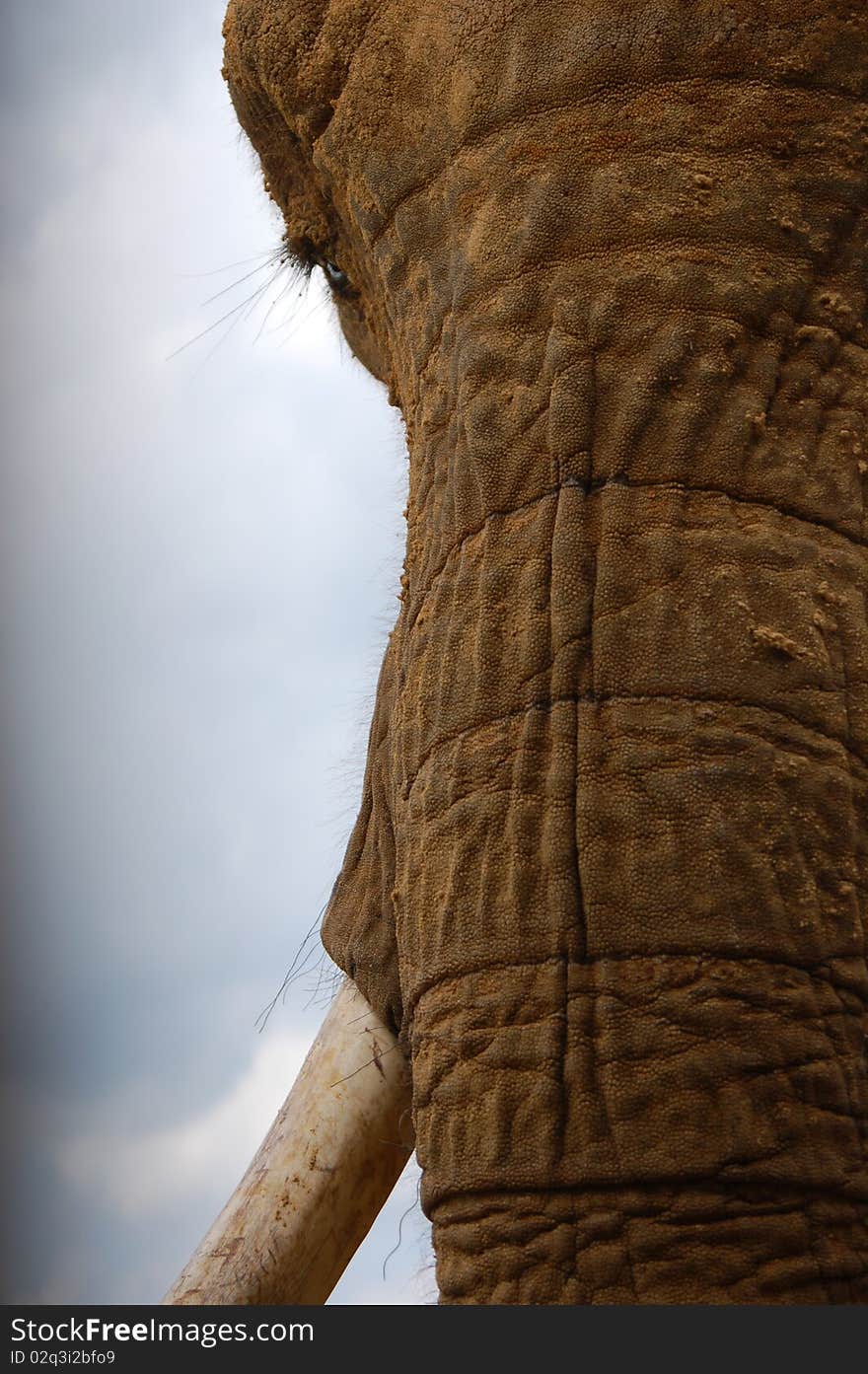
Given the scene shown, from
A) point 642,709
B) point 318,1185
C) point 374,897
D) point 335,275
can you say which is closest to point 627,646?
point 642,709

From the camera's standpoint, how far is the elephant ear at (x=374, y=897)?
1.51 m

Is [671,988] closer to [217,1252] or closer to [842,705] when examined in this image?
[842,705]

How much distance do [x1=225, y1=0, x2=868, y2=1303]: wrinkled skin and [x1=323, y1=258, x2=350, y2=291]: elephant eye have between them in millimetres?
267

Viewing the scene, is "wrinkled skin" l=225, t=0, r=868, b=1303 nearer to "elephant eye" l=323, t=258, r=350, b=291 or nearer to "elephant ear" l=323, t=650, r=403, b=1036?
"elephant ear" l=323, t=650, r=403, b=1036

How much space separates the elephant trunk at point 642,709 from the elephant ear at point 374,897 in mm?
71

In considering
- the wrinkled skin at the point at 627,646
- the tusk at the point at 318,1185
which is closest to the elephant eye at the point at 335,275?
the wrinkled skin at the point at 627,646

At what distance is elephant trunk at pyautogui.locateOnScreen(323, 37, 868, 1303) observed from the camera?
3.60 feet

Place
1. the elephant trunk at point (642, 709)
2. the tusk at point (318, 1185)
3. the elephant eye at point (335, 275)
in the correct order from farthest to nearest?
the elephant eye at point (335, 275) < the tusk at point (318, 1185) < the elephant trunk at point (642, 709)

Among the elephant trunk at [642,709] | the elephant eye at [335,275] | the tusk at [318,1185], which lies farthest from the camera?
the elephant eye at [335,275]

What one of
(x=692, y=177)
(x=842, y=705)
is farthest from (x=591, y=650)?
(x=692, y=177)

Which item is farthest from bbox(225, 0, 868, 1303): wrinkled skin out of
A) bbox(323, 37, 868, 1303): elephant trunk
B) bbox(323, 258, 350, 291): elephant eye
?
bbox(323, 258, 350, 291): elephant eye

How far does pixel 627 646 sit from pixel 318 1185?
634mm

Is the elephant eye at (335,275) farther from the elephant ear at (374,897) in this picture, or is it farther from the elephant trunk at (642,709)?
the elephant ear at (374,897)

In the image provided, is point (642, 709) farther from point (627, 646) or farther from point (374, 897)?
point (374, 897)
